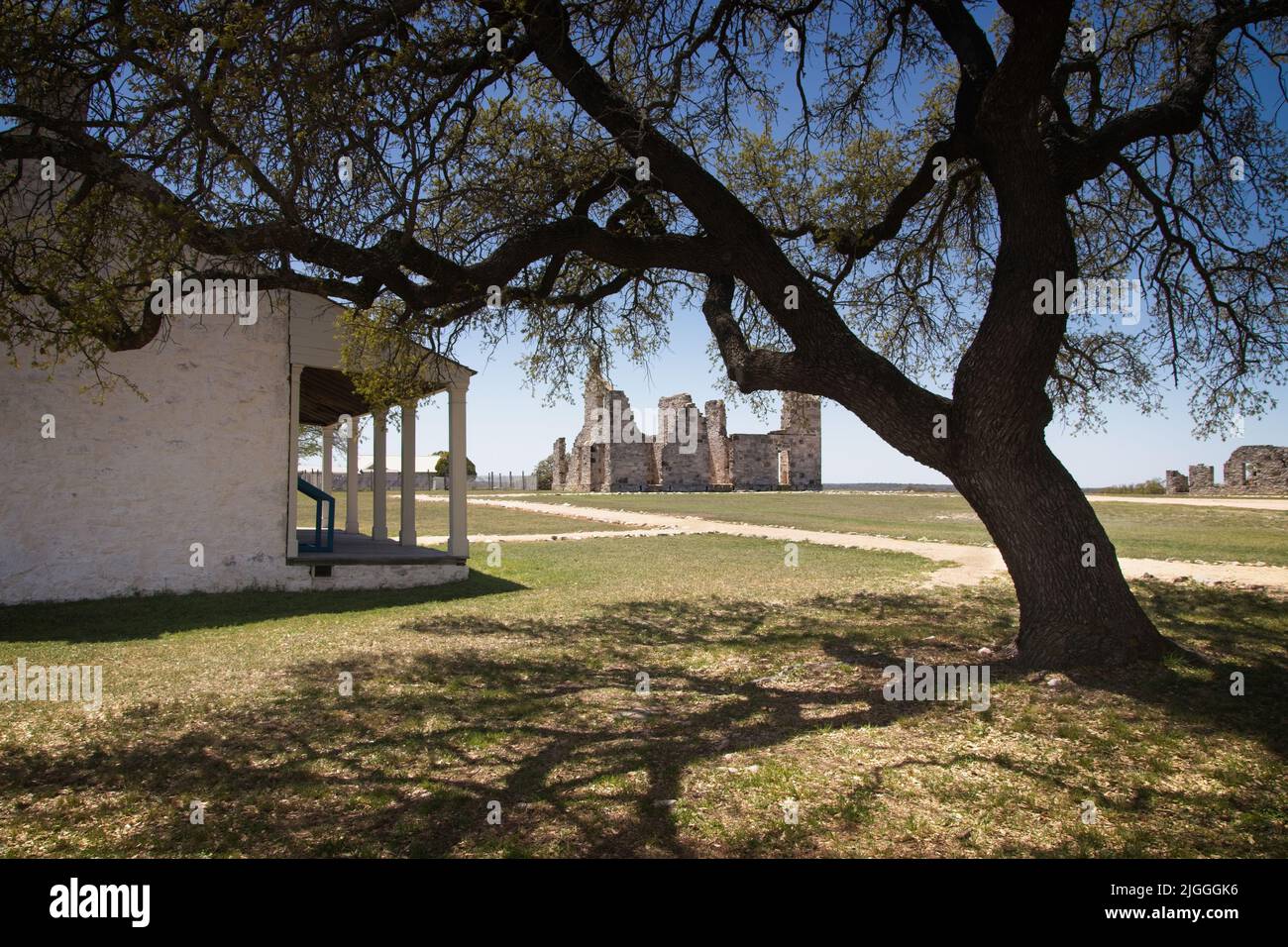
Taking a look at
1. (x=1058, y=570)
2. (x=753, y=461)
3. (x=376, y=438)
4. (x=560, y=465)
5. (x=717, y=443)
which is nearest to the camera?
(x=1058, y=570)

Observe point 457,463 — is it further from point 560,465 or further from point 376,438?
point 560,465

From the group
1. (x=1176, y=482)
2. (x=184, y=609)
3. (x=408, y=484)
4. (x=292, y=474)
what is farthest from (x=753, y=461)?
(x=184, y=609)

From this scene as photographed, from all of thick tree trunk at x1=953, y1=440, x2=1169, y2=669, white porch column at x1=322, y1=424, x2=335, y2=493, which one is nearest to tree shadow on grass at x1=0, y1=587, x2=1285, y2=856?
thick tree trunk at x1=953, y1=440, x2=1169, y2=669

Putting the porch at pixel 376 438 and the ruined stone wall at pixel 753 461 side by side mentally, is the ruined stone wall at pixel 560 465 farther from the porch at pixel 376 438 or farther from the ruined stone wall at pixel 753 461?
the porch at pixel 376 438

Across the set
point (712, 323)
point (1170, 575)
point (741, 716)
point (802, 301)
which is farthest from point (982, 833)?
point (1170, 575)

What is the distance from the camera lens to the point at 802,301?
6695 millimetres

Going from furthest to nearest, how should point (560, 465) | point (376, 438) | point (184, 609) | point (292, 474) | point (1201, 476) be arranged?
point (560, 465), point (1201, 476), point (376, 438), point (292, 474), point (184, 609)

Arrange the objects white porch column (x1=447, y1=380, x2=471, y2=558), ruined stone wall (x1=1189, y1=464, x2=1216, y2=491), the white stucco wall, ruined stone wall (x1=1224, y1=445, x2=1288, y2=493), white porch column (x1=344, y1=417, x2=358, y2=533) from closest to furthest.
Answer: the white stucco wall
white porch column (x1=447, y1=380, x2=471, y2=558)
white porch column (x1=344, y1=417, x2=358, y2=533)
ruined stone wall (x1=1224, y1=445, x2=1288, y2=493)
ruined stone wall (x1=1189, y1=464, x2=1216, y2=491)

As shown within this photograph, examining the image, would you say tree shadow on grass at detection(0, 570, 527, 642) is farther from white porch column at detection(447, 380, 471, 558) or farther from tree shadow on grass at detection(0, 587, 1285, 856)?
tree shadow on grass at detection(0, 587, 1285, 856)

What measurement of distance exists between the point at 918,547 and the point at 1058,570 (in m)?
11.3

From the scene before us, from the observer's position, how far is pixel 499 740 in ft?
16.0

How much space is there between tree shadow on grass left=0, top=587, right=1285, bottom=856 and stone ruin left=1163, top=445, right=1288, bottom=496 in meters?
34.2

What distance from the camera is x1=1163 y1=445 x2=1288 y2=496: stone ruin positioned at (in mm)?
34312

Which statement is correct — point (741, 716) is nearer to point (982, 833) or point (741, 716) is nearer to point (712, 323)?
point (982, 833)
